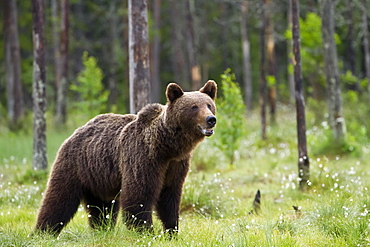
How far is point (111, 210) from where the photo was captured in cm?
609

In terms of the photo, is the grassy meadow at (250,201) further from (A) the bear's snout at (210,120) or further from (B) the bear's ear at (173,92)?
(B) the bear's ear at (173,92)

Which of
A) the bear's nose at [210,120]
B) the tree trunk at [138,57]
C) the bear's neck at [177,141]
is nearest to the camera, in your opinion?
the bear's nose at [210,120]

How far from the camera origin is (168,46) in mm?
37812

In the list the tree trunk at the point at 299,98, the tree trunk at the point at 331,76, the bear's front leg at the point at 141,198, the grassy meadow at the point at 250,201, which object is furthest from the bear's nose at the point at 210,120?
the tree trunk at the point at 331,76

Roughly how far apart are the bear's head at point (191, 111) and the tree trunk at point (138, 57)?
2.77 metres

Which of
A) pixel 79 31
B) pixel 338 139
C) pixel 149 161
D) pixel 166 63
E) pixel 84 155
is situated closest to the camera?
pixel 149 161

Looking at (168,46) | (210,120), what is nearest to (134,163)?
(210,120)

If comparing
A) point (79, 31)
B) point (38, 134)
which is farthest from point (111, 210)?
point (79, 31)

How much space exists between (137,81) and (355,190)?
3937 mm

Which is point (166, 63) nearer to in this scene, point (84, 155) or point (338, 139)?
point (338, 139)

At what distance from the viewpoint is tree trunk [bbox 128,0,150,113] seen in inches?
326

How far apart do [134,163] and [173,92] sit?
92 centimetres

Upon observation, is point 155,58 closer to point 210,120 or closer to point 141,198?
point 141,198

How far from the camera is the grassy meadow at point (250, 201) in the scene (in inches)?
203
